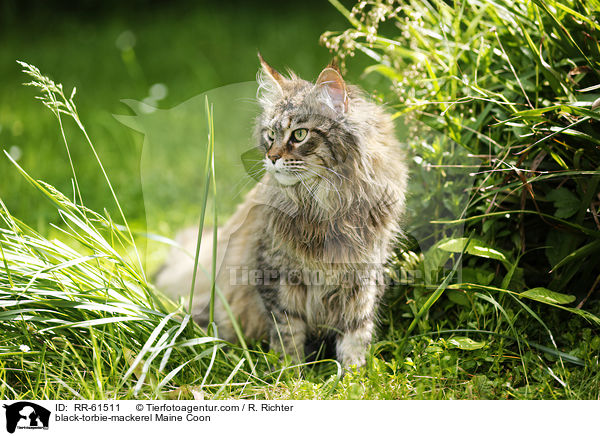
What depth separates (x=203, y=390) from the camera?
1.32 meters

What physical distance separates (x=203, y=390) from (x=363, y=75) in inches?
45.1

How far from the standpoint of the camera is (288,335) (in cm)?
149

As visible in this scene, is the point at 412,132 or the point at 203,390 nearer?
the point at 203,390

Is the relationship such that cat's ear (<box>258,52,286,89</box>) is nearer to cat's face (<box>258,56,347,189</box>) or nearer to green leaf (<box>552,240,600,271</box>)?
cat's face (<box>258,56,347,189</box>)

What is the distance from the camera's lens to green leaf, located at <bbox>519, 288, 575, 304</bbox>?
1.39 metres

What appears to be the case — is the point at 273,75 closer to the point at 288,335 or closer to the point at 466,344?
the point at 288,335

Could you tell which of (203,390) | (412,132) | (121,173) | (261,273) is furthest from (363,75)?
(121,173)

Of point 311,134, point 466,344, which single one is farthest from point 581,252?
point 311,134

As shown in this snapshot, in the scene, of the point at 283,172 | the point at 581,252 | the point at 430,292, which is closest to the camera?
the point at 283,172

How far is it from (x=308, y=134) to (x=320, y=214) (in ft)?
0.78
